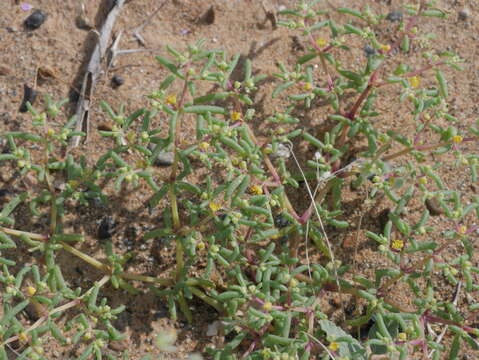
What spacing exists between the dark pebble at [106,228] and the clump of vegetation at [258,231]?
13 centimetres

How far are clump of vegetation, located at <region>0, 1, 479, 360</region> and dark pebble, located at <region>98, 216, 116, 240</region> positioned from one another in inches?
5.2

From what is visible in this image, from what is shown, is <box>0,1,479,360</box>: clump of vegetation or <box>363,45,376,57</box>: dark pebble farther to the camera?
<box>363,45,376,57</box>: dark pebble

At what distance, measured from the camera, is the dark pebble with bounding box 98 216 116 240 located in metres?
4.14

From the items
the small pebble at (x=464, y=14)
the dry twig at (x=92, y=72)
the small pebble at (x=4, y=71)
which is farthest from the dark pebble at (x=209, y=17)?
the small pebble at (x=464, y=14)

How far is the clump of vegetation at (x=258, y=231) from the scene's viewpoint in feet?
11.0

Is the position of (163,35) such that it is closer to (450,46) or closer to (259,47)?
(259,47)

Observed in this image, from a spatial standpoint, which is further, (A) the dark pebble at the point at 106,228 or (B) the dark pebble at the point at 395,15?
(B) the dark pebble at the point at 395,15

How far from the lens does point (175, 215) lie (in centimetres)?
368

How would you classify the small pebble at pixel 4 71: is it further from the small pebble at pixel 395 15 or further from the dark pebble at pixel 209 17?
the small pebble at pixel 395 15

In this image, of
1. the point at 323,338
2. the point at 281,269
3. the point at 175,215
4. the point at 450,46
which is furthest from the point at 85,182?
the point at 450,46

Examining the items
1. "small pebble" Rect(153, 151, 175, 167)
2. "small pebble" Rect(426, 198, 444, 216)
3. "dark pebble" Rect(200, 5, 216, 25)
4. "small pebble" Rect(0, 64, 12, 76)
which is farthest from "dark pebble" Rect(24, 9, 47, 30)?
"small pebble" Rect(426, 198, 444, 216)

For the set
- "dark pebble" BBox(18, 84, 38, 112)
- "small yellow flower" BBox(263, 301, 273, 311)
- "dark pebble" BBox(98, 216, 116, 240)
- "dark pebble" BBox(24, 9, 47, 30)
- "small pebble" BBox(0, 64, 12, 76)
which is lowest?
"dark pebble" BBox(98, 216, 116, 240)

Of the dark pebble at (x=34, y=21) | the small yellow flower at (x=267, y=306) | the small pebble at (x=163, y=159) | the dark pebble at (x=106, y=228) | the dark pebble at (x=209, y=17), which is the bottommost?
the dark pebble at (x=106, y=228)

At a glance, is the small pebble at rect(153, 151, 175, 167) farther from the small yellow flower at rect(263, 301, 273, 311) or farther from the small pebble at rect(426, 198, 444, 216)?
the small pebble at rect(426, 198, 444, 216)
